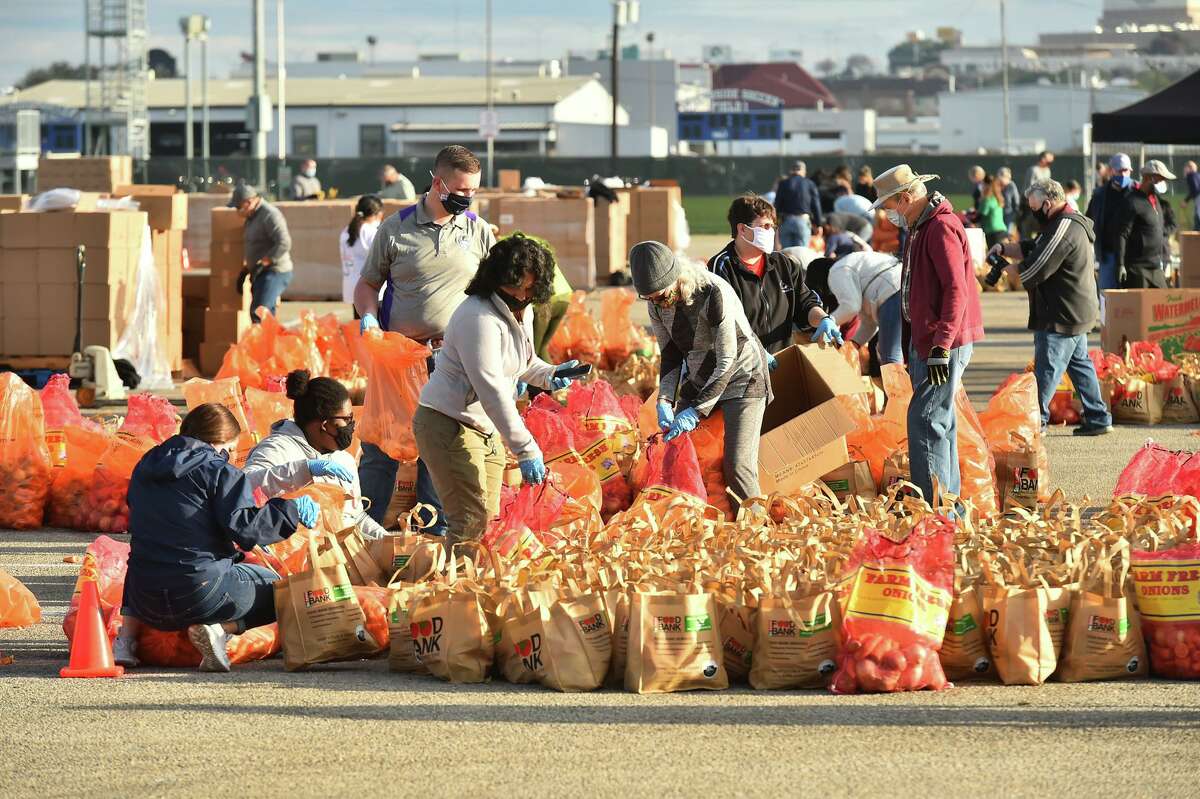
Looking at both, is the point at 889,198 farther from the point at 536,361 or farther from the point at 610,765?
the point at 610,765

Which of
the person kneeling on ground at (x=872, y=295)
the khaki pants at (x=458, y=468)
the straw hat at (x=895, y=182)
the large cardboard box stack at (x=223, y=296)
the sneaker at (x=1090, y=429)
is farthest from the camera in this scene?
the large cardboard box stack at (x=223, y=296)

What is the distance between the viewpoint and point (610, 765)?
4961 mm

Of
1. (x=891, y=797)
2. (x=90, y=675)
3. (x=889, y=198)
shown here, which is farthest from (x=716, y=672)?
(x=889, y=198)

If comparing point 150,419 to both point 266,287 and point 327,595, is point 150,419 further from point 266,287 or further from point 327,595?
point 266,287

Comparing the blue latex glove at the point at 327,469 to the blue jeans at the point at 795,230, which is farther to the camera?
the blue jeans at the point at 795,230

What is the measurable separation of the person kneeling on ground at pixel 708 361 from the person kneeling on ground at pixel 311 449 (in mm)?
1297

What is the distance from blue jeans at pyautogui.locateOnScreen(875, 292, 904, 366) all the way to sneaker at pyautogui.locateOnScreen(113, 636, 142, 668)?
5117 mm

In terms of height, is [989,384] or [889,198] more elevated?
[889,198]

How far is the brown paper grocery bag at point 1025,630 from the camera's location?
5.74m

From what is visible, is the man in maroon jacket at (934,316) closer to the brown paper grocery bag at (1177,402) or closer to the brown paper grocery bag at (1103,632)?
the brown paper grocery bag at (1103,632)

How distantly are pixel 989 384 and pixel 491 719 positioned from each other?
9.93 m

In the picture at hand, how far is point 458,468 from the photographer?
6727 millimetres

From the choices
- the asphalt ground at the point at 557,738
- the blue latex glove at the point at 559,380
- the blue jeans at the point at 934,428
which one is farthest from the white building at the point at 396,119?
the asphalt ground at the point at 557,738

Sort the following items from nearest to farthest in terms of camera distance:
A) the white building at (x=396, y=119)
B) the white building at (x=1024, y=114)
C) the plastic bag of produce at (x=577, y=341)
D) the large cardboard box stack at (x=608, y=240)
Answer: the plastic bag of produce at (x=577, y=341) < the large cardboard box stack at (x=608, y=240) < the white building at (x=396, y=119) < the white building at (x=1024, y=114)
